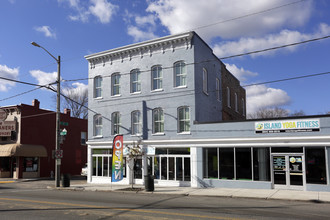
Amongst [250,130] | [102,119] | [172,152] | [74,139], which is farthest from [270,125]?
[74,139]

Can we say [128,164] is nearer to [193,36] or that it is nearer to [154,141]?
[154,141]

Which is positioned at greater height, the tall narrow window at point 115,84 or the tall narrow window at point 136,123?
the tall narrow window at point 115,84

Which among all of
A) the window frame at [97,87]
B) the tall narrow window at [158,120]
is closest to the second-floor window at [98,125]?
the window frame at [97,87]

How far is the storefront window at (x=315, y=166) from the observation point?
17.5 meters

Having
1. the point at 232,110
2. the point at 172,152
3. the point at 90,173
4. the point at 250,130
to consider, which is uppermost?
the point at 232,110

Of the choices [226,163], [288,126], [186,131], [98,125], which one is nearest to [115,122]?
[98,125]

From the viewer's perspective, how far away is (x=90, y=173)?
84.7 feet

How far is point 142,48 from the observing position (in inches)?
958

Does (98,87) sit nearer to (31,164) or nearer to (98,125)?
(98,125)

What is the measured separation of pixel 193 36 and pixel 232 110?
10891 millimetres

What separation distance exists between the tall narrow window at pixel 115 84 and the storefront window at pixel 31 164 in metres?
12.6

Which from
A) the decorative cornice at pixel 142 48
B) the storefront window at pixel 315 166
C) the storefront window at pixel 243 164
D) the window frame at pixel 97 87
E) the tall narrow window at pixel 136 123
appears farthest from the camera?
the window frame at pixel 97 87

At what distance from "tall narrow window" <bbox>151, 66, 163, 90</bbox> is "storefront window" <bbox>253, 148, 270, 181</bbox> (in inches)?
337

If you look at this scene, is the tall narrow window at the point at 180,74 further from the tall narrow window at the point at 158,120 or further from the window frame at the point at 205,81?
the tall narrow window at the point at 158,120
